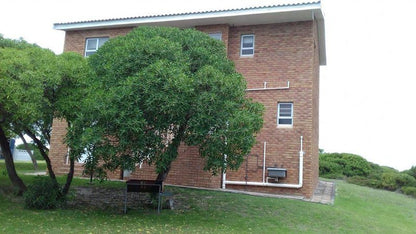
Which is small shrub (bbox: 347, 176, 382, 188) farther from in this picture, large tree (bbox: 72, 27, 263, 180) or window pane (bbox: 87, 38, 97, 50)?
window pane (bbox: 87, 38, 97, 50)

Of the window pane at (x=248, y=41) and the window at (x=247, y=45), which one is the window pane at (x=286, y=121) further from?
the window pane at (x=248, y=41)

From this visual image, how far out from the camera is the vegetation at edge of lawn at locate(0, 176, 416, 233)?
868cm

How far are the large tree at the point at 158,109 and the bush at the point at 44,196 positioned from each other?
2.39 metres

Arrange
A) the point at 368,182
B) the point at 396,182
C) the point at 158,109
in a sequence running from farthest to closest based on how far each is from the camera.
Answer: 1. the point at 368,182
2. the point at 396,182
3. the point at 158,109

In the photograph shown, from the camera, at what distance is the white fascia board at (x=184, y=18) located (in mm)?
13678

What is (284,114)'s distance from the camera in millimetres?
14406

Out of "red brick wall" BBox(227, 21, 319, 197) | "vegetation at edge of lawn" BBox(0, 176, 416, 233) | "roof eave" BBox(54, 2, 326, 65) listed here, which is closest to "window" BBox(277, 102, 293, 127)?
"red brick wall" BBox(227, 21, 319, 197)

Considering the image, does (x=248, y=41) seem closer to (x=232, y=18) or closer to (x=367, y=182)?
(x=232, y=18)

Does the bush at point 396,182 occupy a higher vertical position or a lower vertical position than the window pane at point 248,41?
lower

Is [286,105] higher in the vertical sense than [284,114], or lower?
higher

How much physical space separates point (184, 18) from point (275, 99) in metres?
4.82

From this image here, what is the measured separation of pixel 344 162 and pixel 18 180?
23.5 meters

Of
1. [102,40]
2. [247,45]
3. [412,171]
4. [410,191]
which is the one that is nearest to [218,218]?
[247,45]

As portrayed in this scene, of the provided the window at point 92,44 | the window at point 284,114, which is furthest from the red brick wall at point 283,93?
the window at point 92,44
